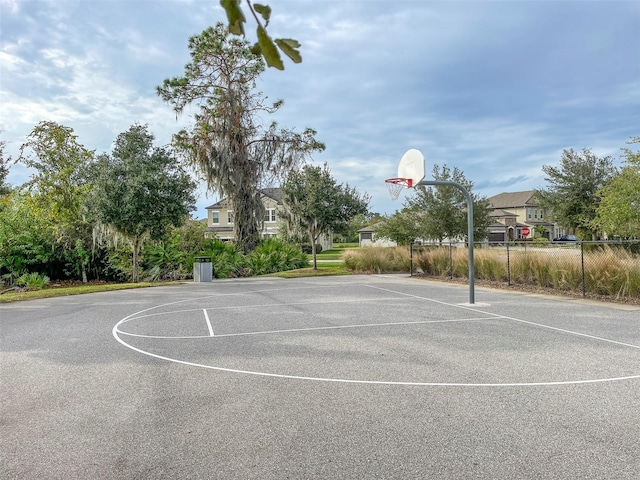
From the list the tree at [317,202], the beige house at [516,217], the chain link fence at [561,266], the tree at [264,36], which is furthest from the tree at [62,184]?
the beige house at [516,217]

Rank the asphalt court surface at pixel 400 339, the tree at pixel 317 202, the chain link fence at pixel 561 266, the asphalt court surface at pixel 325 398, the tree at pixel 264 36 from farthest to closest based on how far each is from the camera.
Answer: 1. the tree at pixel 317 202
2. the chain link fence at pixel 561 266
3. the asphalt court surface at pixel 400 339
4. the asphalt court surface at pixel 325 398
5. the tree at pixel 264 36

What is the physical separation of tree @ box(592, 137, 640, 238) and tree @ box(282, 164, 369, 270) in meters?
11.3

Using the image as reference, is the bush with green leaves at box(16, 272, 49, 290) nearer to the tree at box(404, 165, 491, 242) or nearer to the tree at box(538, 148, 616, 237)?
the tree at box(404, 165, 491, 242)

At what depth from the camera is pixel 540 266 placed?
1520cm

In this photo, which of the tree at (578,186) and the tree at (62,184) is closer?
the tree at (62,184)

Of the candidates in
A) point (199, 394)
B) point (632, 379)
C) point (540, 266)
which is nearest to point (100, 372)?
point (199, 394)

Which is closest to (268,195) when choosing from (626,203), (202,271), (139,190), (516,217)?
(202,271)

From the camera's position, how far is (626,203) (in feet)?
63.6

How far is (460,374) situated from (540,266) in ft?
36.1

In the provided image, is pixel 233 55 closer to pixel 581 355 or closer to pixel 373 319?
pixel 373 319

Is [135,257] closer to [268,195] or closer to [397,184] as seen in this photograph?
[397,184]

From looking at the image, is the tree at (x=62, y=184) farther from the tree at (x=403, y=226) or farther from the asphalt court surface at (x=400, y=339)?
the tree at (x=403, y=226)

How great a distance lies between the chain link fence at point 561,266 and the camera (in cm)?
1244

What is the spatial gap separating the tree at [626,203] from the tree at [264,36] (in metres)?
21.8
